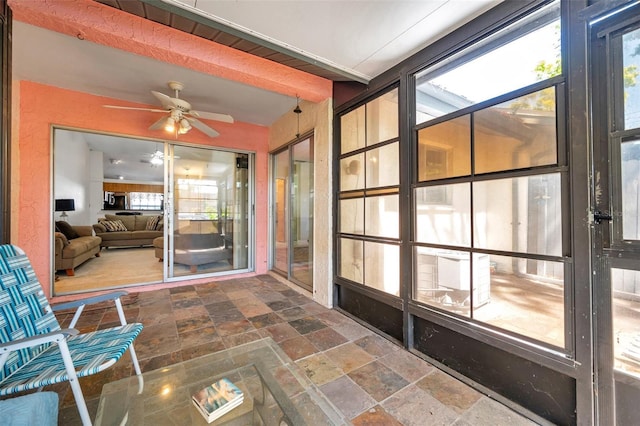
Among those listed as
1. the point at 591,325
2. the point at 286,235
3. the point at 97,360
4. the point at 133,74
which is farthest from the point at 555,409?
the point at 133,74

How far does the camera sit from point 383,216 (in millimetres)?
2428

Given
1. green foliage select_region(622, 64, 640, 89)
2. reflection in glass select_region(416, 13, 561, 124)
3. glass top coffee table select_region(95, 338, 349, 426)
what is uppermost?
reflection in glass select_region(416, 13, 561, 124)

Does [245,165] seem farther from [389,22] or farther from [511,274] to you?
[511,274]

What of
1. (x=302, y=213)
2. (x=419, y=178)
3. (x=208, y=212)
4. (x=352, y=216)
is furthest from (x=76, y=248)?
(x=419, y=178)

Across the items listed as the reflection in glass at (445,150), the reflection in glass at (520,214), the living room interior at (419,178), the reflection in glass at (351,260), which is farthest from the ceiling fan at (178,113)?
the reflection in glass at (520,214)

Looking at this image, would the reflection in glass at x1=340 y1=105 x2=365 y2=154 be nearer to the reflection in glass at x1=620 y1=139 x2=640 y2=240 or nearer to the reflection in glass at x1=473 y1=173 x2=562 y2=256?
the reflection in glass at x1=473 y1=173 x2=562 y2=256

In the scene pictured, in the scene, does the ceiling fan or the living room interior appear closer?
the living room interior

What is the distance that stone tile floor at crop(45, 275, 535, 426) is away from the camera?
1458 mm

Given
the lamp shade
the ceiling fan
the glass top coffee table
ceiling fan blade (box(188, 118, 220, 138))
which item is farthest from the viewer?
the lamp shade

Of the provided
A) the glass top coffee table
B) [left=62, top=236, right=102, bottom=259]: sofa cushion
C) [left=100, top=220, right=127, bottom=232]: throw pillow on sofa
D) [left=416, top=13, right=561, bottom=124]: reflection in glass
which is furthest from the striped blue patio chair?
[left=100, top=220, right=127, bottom=232]: throw pillow on sofa

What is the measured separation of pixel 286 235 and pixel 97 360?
286 cm

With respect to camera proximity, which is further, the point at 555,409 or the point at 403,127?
the point at 403,127

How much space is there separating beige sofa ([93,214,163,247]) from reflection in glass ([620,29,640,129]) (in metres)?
8.54

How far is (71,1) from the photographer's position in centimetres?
167
